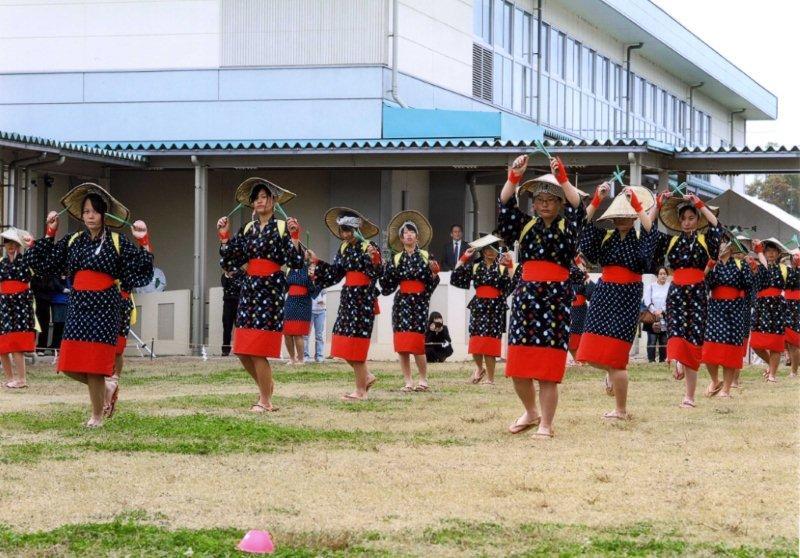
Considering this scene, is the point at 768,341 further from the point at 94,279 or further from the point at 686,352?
the point at 94,279

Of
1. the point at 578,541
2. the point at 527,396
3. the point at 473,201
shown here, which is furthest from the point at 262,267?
the point at 473,201

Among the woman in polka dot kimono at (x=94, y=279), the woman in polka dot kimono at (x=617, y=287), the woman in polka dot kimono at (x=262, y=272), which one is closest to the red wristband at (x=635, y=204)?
the woman in polka dot kimono at (x=617, y=287)

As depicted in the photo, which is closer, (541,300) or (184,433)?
(541,300)

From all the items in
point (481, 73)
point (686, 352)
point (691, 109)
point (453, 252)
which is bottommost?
point (686, 352)

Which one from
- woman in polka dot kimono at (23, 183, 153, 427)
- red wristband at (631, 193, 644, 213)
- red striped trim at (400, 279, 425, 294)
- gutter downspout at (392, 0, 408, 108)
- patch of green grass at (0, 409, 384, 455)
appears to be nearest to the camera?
patch of green grass at (0, 409, 384, 455)

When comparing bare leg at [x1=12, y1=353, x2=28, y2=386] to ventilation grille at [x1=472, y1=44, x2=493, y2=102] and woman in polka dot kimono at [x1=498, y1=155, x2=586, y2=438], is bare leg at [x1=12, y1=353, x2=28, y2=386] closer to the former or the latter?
woman in polka dot kimono at [x1=498, y1=155, x2=586, y2=438]

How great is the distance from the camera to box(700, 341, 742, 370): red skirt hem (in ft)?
45.7

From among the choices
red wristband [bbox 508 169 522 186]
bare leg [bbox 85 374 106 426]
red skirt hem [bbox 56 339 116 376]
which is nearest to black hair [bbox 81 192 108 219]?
red skirt hem [bbox 56 339 116 376]

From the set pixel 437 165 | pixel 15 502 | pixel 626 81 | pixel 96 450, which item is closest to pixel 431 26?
pixel 437 165

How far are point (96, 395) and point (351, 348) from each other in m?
3.59

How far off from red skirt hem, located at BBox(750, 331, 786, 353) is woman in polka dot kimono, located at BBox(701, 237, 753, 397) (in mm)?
3031

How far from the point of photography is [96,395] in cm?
1039

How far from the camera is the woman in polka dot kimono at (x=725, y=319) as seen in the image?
550 inches

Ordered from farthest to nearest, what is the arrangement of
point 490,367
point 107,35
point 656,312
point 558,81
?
1. point 558,81
2. point 107,35
3. point 656,312
4. point 490,367
